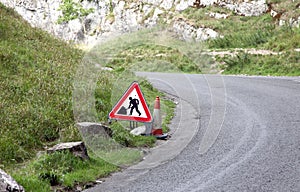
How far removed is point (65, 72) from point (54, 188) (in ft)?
23.2

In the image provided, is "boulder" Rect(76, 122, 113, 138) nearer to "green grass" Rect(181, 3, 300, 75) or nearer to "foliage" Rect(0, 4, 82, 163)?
"foliage" Rect(0, 4, 82, 163)

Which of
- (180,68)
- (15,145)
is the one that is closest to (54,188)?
(15,145)

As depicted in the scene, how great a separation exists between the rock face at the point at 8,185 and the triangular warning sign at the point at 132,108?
→ 3.22 meters

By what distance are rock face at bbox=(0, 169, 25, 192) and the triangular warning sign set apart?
10.6ft

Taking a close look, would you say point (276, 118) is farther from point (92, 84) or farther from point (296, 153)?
point (92, 84)

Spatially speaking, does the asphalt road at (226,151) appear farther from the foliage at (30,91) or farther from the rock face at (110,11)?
the rock face at (110,11)

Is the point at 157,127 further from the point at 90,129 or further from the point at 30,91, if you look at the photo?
the point at 30,91

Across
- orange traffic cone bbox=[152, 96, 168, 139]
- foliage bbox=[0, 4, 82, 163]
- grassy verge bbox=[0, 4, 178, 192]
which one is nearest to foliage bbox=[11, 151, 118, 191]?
grassy verge bbox=[0, 4, 178, 192]

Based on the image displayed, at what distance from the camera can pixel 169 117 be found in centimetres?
1194

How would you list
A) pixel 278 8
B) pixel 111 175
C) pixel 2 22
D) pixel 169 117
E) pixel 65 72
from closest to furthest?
pixel 111 175 → pixel 169 117 → pixel 65 72 → pixel 2 22 → pixel 278 8

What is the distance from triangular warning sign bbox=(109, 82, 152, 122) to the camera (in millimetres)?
8836

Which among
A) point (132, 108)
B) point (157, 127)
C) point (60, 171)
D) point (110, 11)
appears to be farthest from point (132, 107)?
point (110, 11)

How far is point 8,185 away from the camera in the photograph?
5.80 meters

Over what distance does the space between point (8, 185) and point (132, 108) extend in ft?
11.7
